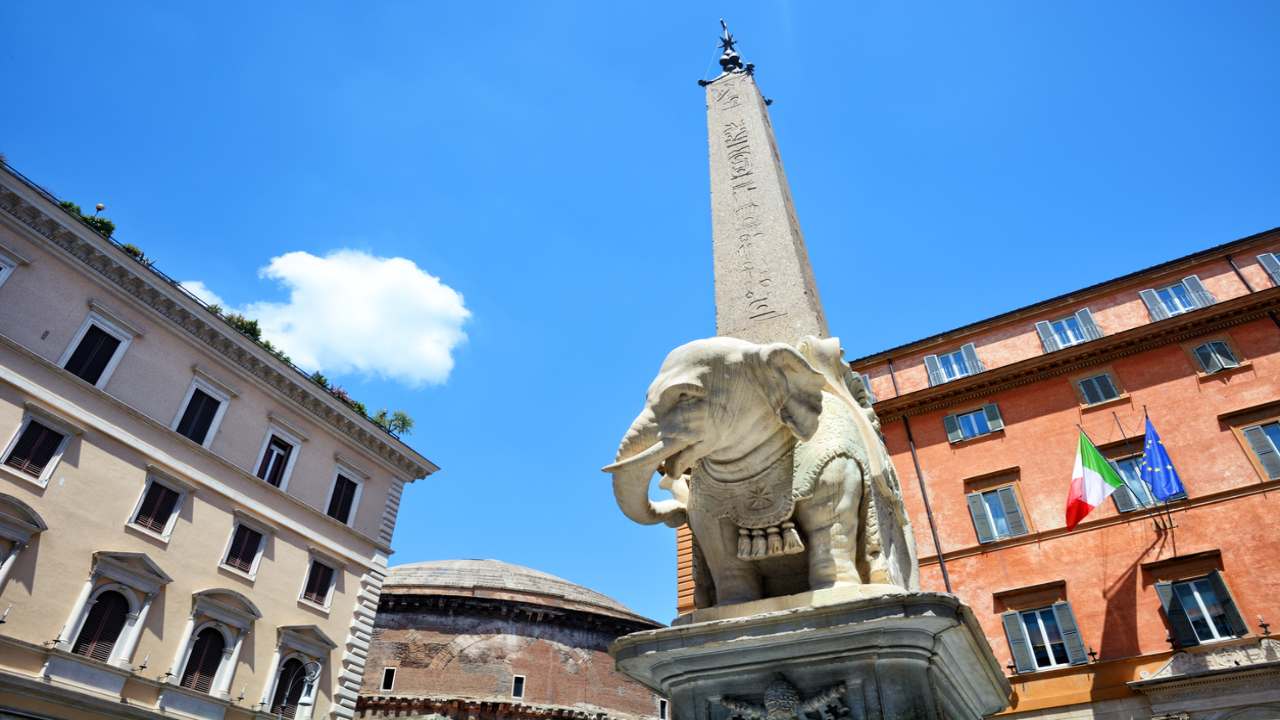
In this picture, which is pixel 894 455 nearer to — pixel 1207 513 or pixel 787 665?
pixel 1207 513

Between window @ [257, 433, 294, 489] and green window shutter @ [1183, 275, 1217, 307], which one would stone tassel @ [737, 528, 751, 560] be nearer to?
window @ [257, 433, 294, 489]

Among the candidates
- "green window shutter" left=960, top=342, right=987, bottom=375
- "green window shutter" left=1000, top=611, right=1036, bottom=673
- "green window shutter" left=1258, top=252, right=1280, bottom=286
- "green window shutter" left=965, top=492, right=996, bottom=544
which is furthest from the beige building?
"green window shutter" left=1258, top=252, right=1280, bottom=286

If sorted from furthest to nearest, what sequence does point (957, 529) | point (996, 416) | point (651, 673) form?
point (996, 416), point (957, 529), point (651, 673)

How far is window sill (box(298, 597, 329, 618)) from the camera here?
17.8 metres

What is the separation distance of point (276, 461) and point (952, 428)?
715 inches

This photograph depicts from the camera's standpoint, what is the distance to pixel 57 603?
13.4 m

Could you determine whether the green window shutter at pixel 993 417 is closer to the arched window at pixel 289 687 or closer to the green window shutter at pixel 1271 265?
the green window shutter at pixel 1271 265

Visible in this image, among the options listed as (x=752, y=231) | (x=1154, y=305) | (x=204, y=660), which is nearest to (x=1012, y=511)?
(x=1154, y=305)

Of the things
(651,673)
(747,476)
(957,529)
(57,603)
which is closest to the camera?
(651,673)

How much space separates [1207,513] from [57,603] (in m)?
23.3

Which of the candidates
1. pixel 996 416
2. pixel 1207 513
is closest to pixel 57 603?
pixel 996 416

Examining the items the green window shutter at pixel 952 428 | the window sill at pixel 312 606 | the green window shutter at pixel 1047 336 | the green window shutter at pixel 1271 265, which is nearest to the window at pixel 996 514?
the green window shutter at pixel 952 428

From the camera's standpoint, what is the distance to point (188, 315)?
17641 millimetres

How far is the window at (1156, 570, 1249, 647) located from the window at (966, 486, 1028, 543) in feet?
9.97
